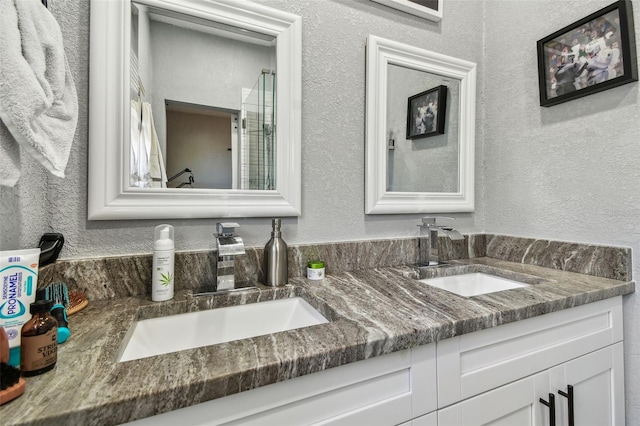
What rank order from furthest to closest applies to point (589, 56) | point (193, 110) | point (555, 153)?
1. point (555, 153)
2. point (589, 56)
3. point (193, 110)

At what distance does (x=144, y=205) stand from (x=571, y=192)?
1374 mm

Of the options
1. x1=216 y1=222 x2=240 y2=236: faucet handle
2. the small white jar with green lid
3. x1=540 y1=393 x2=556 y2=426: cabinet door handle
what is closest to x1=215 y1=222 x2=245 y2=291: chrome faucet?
x1=216 y1=222 x2=240 y2=236: faucet handle

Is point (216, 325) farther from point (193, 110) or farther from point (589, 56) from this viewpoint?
point (589, 56)

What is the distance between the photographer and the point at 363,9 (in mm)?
1096

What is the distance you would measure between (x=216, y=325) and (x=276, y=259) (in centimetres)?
23

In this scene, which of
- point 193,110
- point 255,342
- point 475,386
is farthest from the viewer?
point 193,110

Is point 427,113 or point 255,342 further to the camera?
point 427,113

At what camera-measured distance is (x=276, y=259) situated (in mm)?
883

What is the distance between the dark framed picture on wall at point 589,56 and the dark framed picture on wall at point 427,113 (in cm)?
35

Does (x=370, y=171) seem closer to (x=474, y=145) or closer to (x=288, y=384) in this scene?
(x=474, y=145)

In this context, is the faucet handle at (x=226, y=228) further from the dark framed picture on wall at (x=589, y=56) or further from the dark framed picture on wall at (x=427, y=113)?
the dark framed picture on wall at (x=589, y=56)

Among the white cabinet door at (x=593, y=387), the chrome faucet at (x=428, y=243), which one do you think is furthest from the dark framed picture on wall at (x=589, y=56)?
the white cabinet door at (x=593, y=387)

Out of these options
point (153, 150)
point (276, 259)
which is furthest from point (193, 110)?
point (276, 259)

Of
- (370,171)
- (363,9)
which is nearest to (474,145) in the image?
(370,171)
